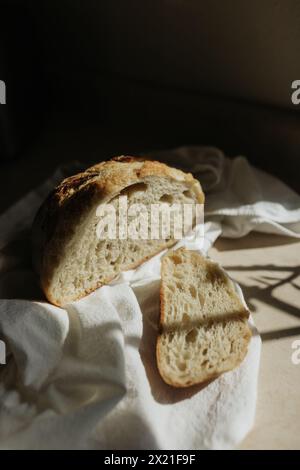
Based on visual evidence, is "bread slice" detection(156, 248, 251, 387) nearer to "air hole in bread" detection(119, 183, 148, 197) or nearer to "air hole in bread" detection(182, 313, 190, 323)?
"air hole in bread" detection(182, 313, 190, 323)

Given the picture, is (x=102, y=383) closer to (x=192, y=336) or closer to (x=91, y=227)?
(x=192, y=336)

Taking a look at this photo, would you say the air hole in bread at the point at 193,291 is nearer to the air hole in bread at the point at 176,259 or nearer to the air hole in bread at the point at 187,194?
the air hole in bread at the point at 176,259

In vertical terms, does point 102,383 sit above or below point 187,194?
below

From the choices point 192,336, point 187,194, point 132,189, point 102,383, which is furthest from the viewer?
point 187,194

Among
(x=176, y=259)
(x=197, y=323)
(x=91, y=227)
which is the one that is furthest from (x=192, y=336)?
(x=91, y=227)

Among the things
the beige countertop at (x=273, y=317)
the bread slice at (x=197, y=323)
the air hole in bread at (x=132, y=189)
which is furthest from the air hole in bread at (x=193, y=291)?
the air hole in bread at (x=132, y=189)
